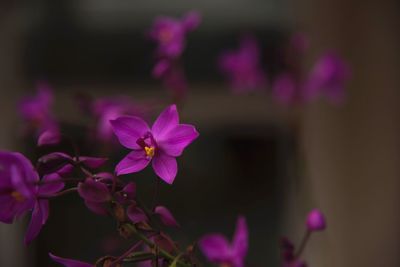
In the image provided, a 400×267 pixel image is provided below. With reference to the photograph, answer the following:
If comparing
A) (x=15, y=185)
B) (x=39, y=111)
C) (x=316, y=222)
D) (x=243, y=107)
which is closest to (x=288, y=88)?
(x=39, y=111)

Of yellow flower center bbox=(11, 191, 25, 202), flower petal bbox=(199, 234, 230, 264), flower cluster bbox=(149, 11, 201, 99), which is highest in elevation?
yellow flower center bbox=(11, 191, 25, 202)

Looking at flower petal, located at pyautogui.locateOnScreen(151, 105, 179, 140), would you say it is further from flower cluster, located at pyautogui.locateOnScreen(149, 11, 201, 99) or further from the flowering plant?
flower cluster, located at pyautogui.locateOnScreen(149, 11, 201, 99)

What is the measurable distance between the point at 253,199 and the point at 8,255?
68cm

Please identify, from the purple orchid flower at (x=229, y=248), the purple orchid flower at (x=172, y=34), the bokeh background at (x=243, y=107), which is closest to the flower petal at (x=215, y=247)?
the purple orchid flower at (x=229, y=248)

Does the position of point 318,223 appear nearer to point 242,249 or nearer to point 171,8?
point 242,249

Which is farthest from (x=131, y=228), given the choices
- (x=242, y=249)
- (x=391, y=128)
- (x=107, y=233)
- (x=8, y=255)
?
(x=391, y=128)

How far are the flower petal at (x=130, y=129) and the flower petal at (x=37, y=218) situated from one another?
0.08 metres

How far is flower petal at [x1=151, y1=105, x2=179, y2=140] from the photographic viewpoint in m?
0.55

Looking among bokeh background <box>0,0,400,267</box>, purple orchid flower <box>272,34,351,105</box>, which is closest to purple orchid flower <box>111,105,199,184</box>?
purple orchid flower <box>272,34,351,105</box>

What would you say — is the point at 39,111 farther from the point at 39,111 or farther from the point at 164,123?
the point at 164,123

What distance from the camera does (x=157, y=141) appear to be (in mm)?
561

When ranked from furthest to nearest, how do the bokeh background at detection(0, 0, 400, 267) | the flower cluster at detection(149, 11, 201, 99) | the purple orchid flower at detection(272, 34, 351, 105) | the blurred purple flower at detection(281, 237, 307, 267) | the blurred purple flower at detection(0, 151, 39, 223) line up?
1. the bokeh background at detection(0, 0, 400, 267)
2. the purple orchid flower at detection(272, 34, 351, 105)
3. the flower cluster at detection(149, 11, 201, 99)
4. the blurred purple flower at detection(281, 237, 307, 267)
5. the blurred purple flower at detection(0, 151, 39, 223)

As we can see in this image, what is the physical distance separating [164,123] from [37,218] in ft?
0.40

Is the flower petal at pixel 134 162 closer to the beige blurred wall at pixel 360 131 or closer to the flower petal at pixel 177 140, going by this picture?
the flower petal at pixel 177 140
